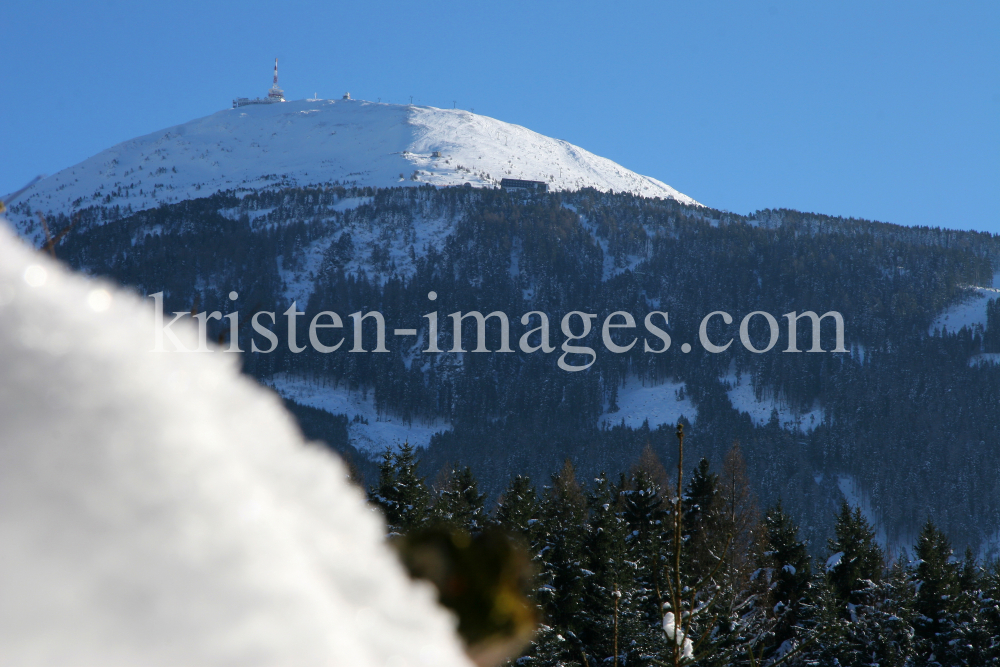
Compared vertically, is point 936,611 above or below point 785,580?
below

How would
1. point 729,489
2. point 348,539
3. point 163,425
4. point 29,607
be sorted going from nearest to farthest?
point 29,607
point 163,425
point 348,539
point 729,489

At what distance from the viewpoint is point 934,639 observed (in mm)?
32906

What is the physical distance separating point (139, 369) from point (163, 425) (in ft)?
0.70

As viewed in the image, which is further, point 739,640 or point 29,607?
point 739,640

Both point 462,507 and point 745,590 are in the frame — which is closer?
point 745,590

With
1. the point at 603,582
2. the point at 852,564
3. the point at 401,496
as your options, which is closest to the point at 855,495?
the point at 852,564

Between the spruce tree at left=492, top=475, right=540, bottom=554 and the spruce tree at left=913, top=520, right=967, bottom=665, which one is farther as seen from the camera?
the spruce tree at left=492, top=475, right=540, bottom=554

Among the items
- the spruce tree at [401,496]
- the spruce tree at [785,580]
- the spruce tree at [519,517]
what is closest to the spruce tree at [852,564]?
the spruce tree at [785,580]

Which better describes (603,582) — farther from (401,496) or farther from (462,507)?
(401,496)

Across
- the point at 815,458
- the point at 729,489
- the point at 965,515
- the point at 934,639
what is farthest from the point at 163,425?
the point at 815,458

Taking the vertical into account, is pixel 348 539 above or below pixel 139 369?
below

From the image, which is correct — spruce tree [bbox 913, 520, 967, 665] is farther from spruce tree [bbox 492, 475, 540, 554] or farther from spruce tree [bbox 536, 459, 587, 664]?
spruce tree [bbox 492, 475, 540, 554]

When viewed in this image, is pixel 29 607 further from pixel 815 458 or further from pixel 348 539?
pixel 815 458

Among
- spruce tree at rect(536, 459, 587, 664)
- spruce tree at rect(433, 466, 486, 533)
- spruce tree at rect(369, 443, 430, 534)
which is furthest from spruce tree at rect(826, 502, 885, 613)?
spruce tree at rect(369, 443, 430, 534)
